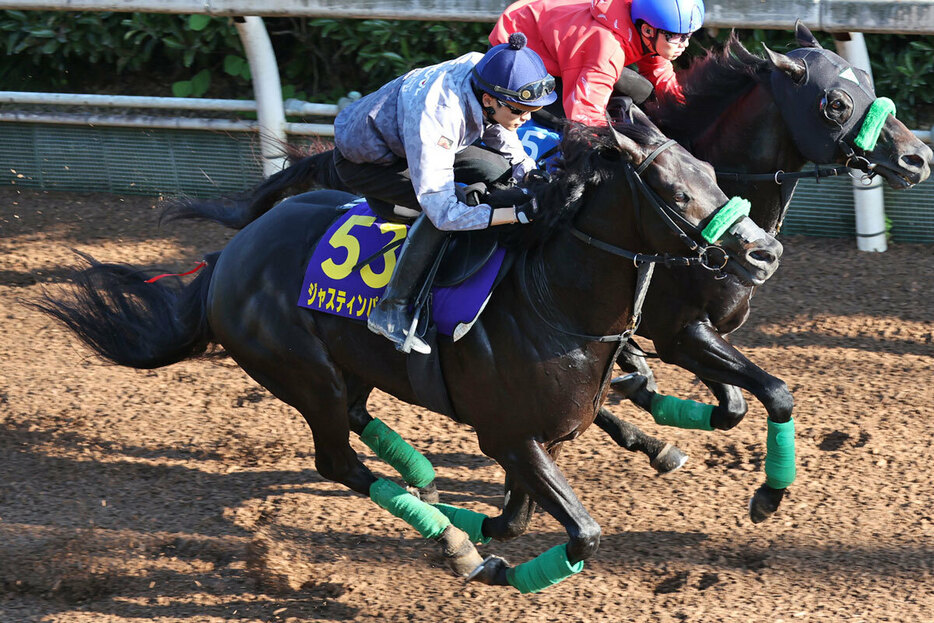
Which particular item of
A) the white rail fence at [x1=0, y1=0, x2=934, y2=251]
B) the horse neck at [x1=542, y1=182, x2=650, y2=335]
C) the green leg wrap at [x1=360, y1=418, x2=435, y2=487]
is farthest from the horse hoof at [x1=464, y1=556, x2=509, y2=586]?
the white rail fence at [x1=0, y1=0, x2=934, y2=251]

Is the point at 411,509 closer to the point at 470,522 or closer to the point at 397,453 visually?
the point at 470,522

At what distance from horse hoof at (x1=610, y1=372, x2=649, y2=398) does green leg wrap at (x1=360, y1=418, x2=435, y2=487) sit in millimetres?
1008

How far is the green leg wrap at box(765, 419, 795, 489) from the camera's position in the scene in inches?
172

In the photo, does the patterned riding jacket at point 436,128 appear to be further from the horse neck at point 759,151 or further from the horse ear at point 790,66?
the horse ear at point 790,66

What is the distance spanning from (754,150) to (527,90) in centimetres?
135

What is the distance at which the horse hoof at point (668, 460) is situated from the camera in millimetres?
4957

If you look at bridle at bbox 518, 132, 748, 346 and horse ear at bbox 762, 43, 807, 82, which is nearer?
bridle at bbox 518, 132, 748, 346

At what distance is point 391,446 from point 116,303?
1.44m

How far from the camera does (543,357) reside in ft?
11.9

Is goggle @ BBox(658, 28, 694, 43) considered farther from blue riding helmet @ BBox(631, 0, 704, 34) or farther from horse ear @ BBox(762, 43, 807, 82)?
horse ear @ BBox(762, 43, 807, 82)

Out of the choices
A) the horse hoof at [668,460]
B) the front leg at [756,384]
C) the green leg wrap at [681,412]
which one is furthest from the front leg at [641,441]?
the front leg at [756,384]

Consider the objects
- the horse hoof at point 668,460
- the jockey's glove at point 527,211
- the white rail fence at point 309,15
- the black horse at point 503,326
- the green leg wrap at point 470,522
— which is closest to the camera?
the black horse at point 503,326

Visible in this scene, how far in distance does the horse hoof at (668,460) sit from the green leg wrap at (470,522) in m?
1.08

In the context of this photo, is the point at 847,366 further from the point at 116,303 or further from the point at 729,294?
the point at 116,303
